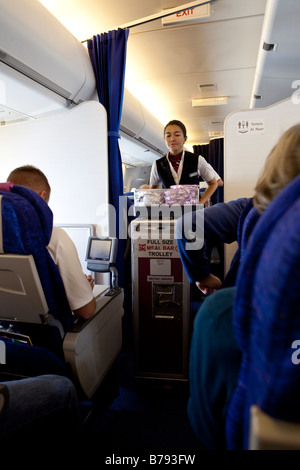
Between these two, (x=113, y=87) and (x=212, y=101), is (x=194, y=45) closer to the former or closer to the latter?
(x=113, y=87)

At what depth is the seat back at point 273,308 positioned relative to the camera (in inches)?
17.2

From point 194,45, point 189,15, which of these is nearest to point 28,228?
point 189,15

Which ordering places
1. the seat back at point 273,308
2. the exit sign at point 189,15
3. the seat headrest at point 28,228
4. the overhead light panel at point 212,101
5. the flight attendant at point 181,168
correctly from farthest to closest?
1. the overhead light panel at point 212,101
2. the flight attendant at point 181,168
3. the exit sign at point 189,15
4. the seat headrest at point 28,228
5. the seat back at point 273,308

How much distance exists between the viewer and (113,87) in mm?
2764

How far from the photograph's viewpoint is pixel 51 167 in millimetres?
2951

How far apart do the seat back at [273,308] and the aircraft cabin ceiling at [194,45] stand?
2.59 metres

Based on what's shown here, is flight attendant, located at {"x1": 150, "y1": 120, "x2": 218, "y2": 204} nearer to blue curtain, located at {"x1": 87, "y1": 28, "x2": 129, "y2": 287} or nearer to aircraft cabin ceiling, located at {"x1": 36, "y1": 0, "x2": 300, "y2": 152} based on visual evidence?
blue curtain, located at {"x1": 87, "y1": 28, "x2": 129, "y2": 287}

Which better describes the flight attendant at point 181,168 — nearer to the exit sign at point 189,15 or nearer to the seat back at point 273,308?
the exit sign at point 189,15

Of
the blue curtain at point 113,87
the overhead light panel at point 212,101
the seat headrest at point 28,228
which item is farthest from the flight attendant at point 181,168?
the overhead light panel at point 212,101

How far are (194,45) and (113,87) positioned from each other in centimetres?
143

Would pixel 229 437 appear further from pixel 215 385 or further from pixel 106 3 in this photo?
pixel 106 3

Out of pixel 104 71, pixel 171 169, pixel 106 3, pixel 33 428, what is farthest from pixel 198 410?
pixel 106 3

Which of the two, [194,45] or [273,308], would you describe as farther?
[194,45]

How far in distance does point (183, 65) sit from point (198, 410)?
433 cm
